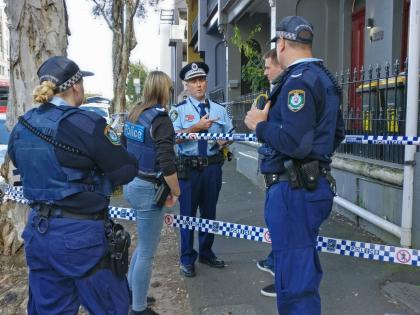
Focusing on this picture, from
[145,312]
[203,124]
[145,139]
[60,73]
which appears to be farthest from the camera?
[203,124]

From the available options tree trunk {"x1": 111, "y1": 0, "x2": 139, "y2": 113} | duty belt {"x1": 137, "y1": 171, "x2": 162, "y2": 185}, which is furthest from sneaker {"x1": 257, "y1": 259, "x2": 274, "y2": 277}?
tree trunk {"x1": 111, "y1": 0, "x2": 139, "y2": 113}

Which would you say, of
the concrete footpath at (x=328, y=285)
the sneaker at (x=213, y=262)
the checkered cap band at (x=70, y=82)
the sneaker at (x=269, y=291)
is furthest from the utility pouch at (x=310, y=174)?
the sneaker at (x=213, y=262)

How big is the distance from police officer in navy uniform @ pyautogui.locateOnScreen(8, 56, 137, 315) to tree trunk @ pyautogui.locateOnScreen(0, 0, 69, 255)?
2402mm

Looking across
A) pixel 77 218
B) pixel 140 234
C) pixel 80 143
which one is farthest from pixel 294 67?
pixel 140 234

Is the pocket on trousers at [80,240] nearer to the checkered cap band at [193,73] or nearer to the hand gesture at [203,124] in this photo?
the hand gesture at [203,124]

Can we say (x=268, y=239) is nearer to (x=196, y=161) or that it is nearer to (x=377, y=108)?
(x=196, y=161)

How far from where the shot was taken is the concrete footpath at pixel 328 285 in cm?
349

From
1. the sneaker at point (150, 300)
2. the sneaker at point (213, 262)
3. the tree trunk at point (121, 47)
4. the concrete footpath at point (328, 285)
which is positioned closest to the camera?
the concrete footpath at point (328, 285)

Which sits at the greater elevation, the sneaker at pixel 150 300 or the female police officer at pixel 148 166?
the female police officer at pixel 148 166

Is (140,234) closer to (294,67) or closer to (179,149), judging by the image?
(179,149)

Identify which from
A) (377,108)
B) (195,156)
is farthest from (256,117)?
(377,108)

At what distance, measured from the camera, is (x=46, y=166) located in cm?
223

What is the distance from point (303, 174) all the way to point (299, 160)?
8 cm

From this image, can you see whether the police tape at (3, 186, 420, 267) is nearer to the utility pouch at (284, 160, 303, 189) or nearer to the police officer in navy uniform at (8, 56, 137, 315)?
the utility pouch at (284, 160, 303, 189)
